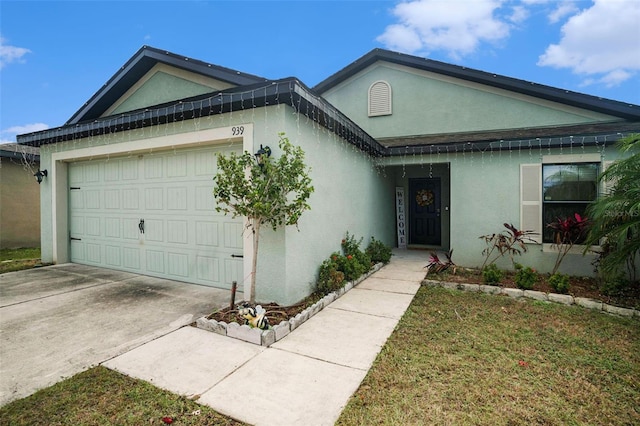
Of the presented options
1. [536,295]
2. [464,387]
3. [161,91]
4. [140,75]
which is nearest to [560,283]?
[536,295]

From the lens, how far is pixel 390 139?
8.93 meters

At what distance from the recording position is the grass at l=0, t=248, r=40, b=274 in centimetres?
685

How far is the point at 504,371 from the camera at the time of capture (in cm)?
273

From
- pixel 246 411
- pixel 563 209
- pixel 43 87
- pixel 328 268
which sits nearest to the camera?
pixel 246 411

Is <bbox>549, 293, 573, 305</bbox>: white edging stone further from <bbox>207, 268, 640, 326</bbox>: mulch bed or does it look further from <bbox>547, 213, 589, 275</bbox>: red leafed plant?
<bbox>547, 213, 589, 275</bbox>: red leafed plant

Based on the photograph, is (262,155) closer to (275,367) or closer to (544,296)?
(275,367)

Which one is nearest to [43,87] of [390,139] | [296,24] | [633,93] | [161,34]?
[161,34]

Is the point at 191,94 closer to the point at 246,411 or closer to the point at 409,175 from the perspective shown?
the point at 246,411

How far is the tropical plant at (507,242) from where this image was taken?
240 inches

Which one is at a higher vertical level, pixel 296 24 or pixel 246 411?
pixel 296 24

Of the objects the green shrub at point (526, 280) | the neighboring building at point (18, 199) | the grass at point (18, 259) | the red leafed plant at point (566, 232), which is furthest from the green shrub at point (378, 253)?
the neighboring building at point (18, 199)

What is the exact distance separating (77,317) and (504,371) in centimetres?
504

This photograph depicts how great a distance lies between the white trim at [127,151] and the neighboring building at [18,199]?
183 inches

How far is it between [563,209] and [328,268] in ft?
16.6
